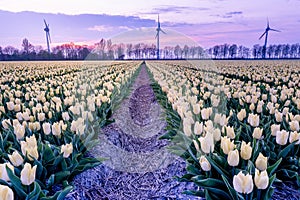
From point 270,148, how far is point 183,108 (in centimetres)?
145

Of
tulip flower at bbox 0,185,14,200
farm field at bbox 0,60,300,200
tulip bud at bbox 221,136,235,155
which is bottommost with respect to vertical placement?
farm field at bbox 0,60,300,200

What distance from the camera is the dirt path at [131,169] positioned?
11.6ft

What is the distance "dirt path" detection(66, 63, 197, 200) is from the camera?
139 inches

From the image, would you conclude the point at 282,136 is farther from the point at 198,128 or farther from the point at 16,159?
the point at 16,159

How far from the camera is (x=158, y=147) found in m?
5.30

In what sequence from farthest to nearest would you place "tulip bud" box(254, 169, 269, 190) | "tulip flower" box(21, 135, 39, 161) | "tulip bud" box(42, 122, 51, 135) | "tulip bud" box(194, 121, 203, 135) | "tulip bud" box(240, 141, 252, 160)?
"tulip bud" box(42, 122, 51, 135), "tulip bud" box(194, 121, 203, 135), "tulip flower" box(21, 135, 39, 161), "tulip bud" box(240, 141, 252, 160), "tulip bud" box(254, 169, 269, 190)

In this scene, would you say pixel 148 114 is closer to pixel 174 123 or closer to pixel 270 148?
pixel 174 123

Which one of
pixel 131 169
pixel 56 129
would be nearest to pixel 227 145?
pixel 56 129

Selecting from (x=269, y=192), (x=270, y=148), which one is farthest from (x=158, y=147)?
(x=269, y=192)

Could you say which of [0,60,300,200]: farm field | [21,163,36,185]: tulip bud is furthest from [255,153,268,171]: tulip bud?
[21,163,36,185]: tulip bud

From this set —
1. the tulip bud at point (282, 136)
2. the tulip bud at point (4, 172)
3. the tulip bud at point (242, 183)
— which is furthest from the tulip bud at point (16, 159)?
the tulip bud at point (282, 136)

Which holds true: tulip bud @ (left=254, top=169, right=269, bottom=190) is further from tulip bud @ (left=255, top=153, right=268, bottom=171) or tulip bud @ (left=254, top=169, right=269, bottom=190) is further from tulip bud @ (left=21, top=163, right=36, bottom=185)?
tulip bud @ (left=21, top=163, right=36, bottom=185)

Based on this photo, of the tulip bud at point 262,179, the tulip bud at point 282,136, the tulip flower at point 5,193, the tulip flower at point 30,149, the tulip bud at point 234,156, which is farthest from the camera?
the tulip bud at point 282,136

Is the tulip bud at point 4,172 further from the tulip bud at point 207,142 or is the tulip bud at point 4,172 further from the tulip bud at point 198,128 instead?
the tulip bud at point 198,128
